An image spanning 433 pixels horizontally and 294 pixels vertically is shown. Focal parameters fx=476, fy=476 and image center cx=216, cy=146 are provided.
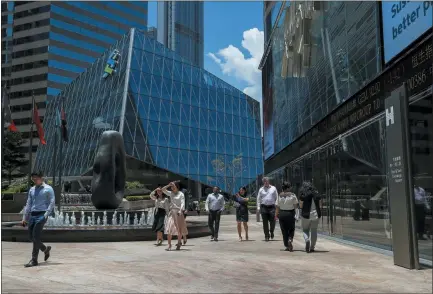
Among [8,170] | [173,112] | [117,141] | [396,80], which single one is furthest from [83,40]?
[396,80]

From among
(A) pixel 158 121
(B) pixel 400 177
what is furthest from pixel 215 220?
(A) pixel 158 121

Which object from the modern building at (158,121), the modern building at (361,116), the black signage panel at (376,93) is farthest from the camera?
Answer: the modern building at (158,121)

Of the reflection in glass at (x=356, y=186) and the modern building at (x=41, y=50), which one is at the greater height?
the modern building at (x=41, y=50)

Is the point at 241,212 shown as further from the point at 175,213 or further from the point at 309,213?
the point at 309,213

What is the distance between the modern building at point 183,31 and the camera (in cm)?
17462

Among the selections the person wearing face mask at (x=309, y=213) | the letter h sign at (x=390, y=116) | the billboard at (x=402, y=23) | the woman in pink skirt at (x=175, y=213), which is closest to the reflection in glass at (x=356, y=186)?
the person wearing face mask at (x=309, y=213)

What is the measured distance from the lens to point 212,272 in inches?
307

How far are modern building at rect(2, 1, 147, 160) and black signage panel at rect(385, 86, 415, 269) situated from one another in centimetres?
9413

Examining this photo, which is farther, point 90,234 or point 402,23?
point 90,234

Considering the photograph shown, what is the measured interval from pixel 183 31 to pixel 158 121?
131213 millimetres

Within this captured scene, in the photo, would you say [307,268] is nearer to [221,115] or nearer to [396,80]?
[396,80]

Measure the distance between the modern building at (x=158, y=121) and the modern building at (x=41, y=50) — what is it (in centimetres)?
2757

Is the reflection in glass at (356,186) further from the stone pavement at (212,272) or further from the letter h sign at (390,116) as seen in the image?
the letter h sign at (390,116)

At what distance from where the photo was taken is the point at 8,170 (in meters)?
71.1
